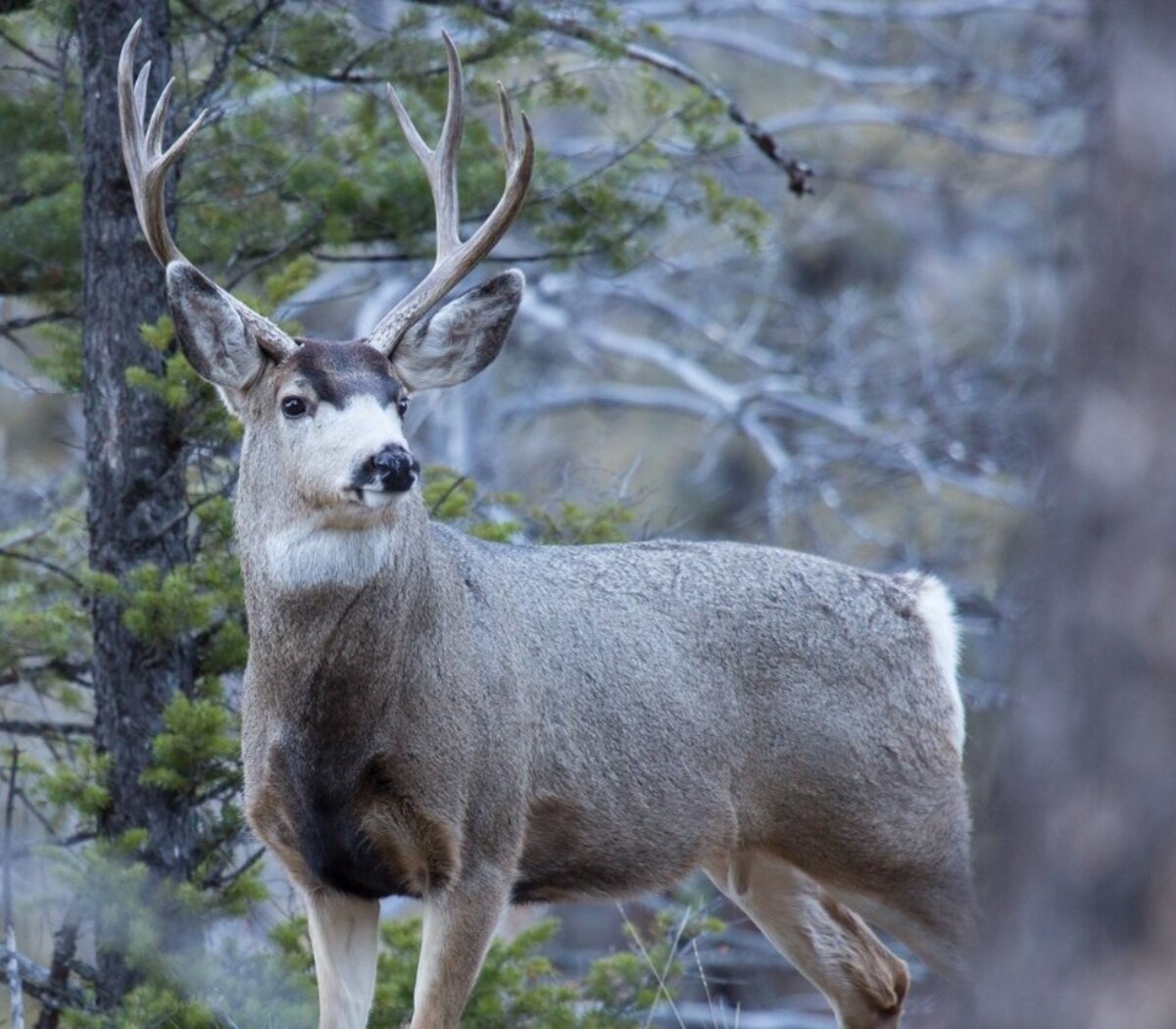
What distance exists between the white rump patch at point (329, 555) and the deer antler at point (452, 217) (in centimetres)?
75

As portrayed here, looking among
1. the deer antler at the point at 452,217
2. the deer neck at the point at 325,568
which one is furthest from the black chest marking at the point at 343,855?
the deer antler at the point at 452,217

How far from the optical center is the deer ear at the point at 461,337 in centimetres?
709

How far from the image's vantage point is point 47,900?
7.43 metres

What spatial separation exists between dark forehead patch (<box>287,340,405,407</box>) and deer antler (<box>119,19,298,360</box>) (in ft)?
0.56

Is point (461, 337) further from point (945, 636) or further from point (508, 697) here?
point (945, 636)

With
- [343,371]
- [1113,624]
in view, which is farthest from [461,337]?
[1113,624]

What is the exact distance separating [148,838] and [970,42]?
15305 millimetres

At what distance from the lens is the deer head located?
6230mm

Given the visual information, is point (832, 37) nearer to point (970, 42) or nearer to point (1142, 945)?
point (970, 42)

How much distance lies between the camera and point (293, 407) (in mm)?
6516

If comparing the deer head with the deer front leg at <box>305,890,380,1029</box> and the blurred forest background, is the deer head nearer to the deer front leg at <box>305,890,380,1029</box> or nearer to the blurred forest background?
the blurred forest background

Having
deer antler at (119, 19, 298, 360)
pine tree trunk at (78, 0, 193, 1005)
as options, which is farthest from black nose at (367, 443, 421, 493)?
pine tree trunk at (78, 0, 193, 1005)

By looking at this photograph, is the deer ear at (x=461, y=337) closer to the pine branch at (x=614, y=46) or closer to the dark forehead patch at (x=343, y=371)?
the dark forehead patch at (x=343, y=371)

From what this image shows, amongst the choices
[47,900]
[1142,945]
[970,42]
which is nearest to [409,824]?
[47,900]
